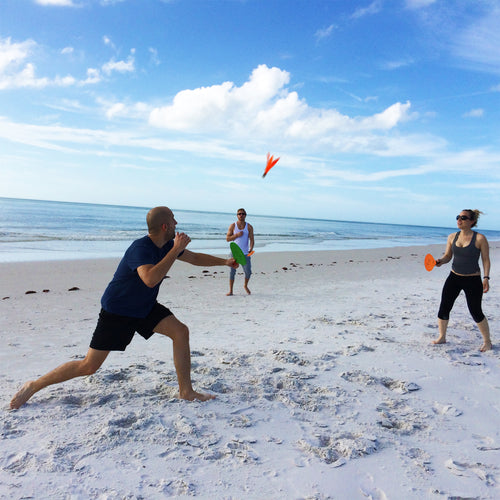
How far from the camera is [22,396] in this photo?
3.24 m

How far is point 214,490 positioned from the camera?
2.36m

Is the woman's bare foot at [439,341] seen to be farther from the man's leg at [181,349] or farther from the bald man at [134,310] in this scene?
the bald man at [134,310]

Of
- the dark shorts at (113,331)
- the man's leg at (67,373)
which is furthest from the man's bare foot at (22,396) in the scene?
the dark shorts at (113,331)

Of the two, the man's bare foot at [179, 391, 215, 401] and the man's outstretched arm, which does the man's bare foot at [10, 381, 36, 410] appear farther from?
the man's outstretched arm

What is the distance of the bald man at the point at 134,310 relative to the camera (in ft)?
10.1

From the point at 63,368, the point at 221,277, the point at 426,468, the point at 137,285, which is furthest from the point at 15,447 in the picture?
the point at 221,277

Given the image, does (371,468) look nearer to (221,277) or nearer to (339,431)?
(339,431)

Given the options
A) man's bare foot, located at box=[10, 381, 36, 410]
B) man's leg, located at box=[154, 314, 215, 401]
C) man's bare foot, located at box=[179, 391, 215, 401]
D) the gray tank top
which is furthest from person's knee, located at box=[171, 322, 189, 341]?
the gray tank top

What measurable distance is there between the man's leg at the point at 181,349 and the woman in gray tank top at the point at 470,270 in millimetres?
3375

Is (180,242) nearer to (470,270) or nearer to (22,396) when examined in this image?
(22,396)

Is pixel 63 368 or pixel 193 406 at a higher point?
pixel 63 368

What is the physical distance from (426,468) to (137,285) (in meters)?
2.32

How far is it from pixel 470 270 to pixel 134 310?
4.07 metres

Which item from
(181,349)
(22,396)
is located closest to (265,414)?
(181,349)
